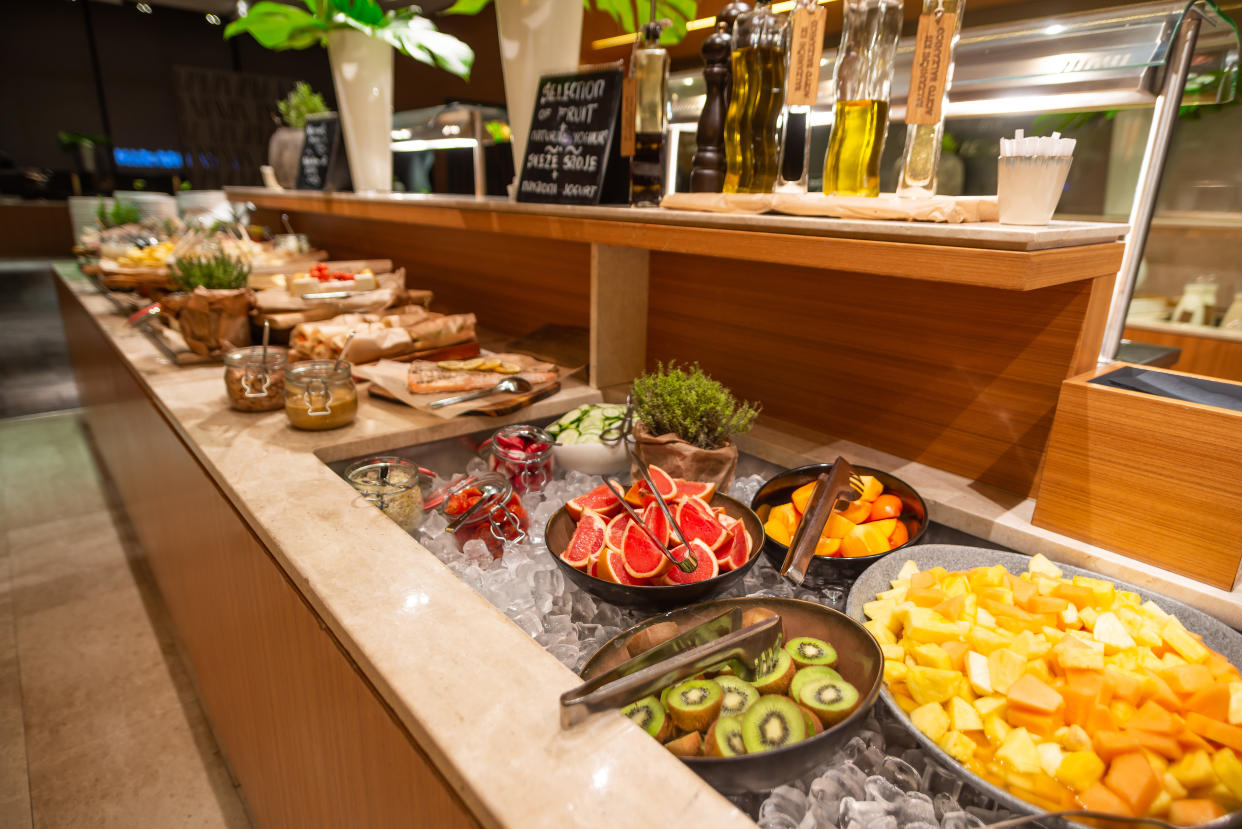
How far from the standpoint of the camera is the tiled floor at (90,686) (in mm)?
1776

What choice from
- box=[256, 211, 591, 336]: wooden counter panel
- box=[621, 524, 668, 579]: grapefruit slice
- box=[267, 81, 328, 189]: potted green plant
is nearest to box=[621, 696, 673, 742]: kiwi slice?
box=[621, 524, 668, 579]: grapefruit slice

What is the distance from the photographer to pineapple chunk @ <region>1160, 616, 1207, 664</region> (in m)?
0.81

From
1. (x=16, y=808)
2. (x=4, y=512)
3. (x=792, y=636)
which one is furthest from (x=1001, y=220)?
(x=4, y=512)

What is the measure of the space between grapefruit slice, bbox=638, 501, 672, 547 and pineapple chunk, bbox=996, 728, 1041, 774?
1.52ft

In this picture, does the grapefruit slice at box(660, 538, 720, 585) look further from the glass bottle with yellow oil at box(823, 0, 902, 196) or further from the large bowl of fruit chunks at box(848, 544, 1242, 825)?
the glass bottle with yellow oil at box(823, 0, 902, 196)

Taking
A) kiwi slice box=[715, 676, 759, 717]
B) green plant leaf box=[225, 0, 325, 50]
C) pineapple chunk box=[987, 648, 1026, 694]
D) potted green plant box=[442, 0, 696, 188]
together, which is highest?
green plant leaf box=[225, 0, 325, 50]

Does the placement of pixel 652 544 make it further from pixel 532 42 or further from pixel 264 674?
pixel 532 42

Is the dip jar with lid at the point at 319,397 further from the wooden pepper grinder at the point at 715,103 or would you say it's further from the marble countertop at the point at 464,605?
the wooden pepper grinder at the point at 715,103

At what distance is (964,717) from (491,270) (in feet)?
6.53

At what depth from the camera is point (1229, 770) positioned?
26.3 inches

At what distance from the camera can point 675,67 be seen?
13.5 ft

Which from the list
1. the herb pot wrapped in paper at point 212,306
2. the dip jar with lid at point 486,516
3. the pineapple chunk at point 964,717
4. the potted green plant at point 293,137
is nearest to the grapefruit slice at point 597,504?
the dip jar with lid at point 486,516

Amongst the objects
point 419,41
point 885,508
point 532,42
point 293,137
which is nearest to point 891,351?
point 885,508

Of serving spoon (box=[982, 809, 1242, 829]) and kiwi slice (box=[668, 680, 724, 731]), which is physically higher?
serving spoon (box=[982, 809, 1242, 829])
